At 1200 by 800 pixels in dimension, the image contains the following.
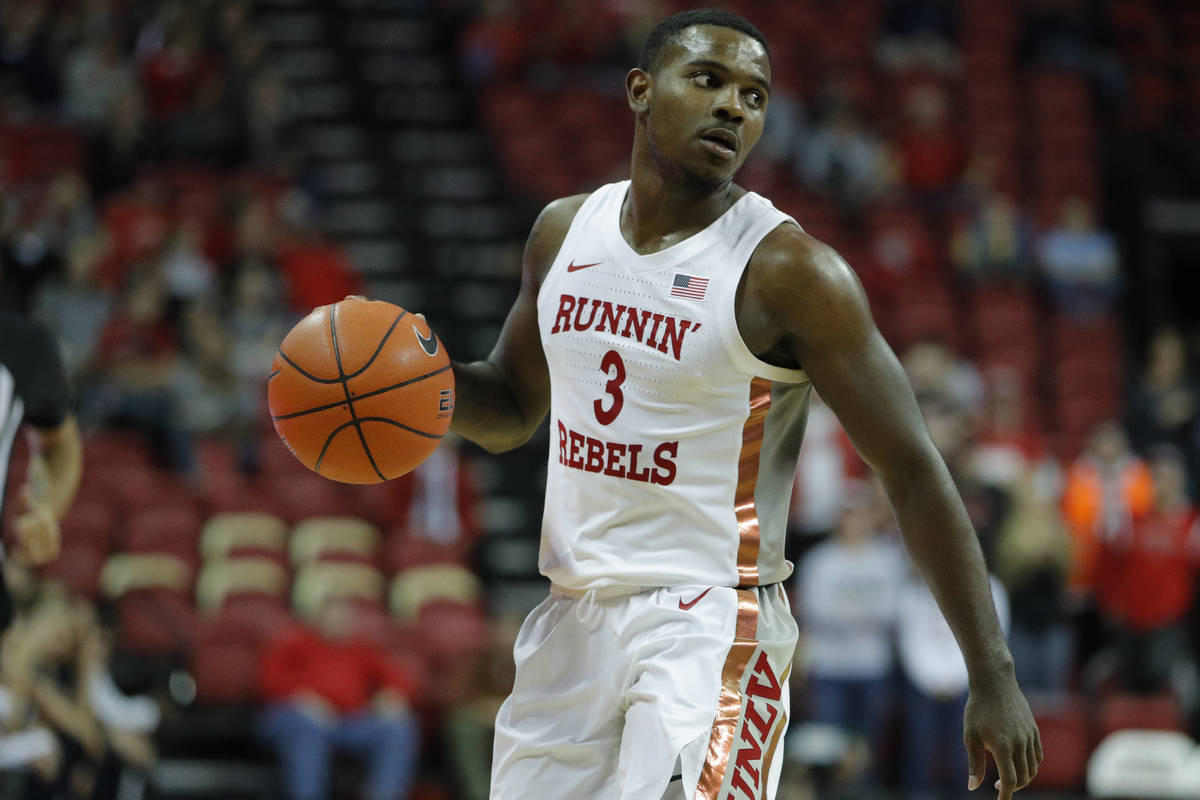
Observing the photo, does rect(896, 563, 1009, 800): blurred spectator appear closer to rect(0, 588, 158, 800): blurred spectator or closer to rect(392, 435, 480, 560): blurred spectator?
rect(392, 435, 480, 560): blurred spectator

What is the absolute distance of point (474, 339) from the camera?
12445 mm

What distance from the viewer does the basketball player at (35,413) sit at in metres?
4.39

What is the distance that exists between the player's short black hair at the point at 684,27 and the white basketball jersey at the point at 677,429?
37cm

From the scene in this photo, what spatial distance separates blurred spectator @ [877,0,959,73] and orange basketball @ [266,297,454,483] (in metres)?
12.1

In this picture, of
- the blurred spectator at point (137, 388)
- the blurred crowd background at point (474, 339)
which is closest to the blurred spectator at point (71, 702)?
the blurred crowd background at point (474, 339)

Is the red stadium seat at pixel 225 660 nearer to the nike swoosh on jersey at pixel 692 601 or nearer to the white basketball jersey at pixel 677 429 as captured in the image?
the white basketball jersey at pixel 677 429

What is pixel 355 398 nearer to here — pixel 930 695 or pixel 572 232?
pixel 572 232

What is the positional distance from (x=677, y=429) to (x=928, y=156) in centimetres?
1095

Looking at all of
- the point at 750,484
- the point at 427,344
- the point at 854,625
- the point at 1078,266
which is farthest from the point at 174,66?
the point at 750,484

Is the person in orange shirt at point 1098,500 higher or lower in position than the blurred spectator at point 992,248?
lower

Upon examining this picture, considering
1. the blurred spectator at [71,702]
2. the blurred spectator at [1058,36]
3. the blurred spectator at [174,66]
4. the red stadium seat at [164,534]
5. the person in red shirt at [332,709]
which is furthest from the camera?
the blurred spectator at [1058,36]

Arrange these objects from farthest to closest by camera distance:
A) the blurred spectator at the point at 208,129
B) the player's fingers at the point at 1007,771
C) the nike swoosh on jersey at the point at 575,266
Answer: the blurred spectator at the point at 208,129 → the nike swoosh on jersey at the point at 575,266 → the player's fingers at the point at 1007,771

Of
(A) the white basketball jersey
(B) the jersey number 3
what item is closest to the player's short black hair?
(A) the white basketball jersey

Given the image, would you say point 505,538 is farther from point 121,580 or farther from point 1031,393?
point 1031,393
